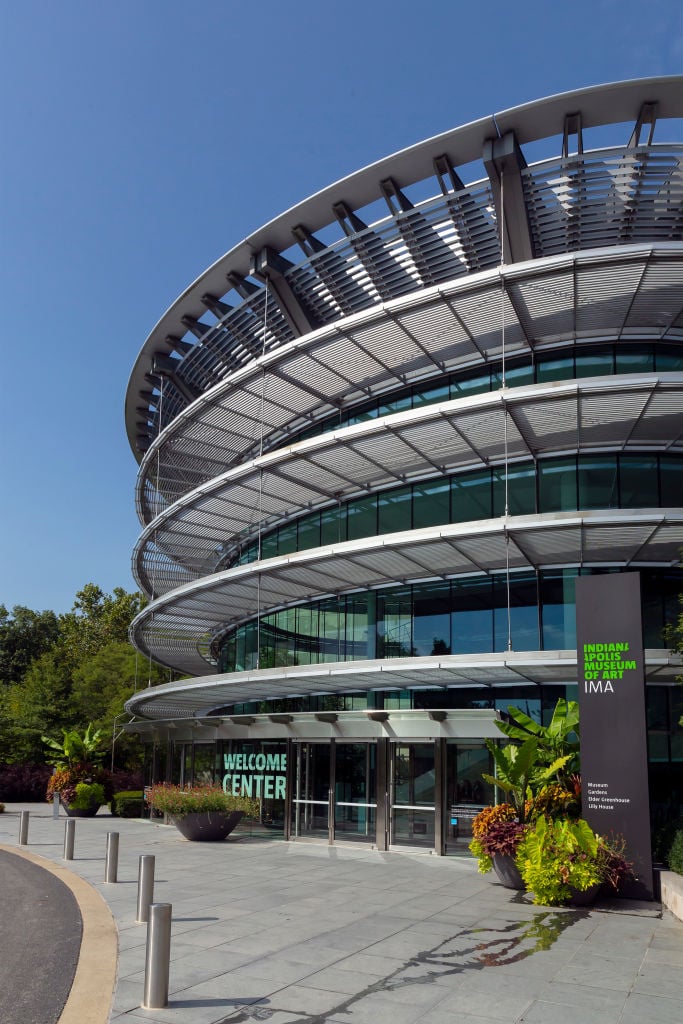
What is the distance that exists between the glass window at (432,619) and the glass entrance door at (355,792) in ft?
10.7

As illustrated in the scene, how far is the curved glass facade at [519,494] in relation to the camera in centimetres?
2281

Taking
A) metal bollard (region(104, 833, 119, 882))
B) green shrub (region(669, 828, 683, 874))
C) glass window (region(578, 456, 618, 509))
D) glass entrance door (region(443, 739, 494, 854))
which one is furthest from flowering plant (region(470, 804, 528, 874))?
glass window (region(578, 456, 618, 509))

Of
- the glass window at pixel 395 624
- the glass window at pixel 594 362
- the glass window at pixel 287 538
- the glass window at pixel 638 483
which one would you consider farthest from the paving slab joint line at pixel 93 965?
the glass window at pixel 594 362

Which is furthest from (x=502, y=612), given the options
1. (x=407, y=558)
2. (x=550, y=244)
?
(x=550, y=244)

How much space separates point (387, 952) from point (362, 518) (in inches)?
691

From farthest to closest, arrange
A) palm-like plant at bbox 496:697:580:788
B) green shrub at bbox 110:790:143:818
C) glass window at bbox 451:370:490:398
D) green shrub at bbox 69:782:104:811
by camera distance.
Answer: green shrub at bbox 69:782:104:811 < green shrub at bbox 110:790:143:818 < glass window at bbox 451:370:490:398 < palm-like plant at bbox 496:697:580:788

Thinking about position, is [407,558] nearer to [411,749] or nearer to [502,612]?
[502,612]

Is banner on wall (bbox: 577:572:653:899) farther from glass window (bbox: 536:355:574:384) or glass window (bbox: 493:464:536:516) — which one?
glass window (bbox: 536:355:574:384)

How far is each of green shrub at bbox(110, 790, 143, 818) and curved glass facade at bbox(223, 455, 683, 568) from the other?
1481 centimetres

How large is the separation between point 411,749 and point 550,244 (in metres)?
14.4

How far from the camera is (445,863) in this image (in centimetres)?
2033

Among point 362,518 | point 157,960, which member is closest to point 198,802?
point 362,518

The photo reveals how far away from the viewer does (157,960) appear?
338 inches

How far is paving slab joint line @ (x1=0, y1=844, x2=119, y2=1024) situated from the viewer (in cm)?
841
